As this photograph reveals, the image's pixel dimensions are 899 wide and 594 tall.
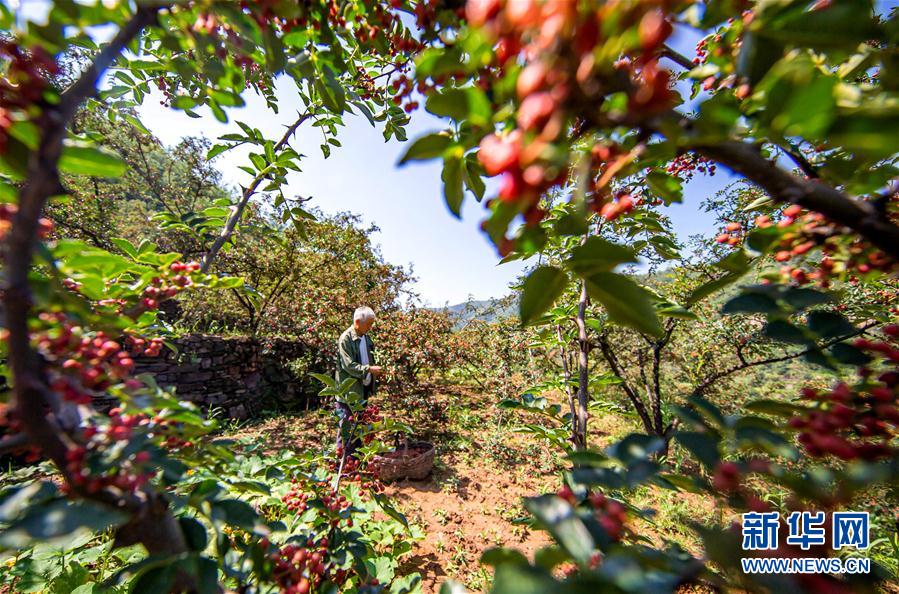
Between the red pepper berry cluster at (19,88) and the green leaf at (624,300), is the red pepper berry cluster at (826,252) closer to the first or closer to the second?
the green leaf at (624,300)

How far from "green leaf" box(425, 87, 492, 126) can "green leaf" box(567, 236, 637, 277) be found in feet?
0.86

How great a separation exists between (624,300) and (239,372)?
26.7 feet

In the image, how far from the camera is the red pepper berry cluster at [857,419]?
Answer: 579 mm

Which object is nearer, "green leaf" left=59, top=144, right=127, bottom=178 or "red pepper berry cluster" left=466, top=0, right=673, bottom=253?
"red pepper berry cluster" left=466, top=0, right=673, bottom=253

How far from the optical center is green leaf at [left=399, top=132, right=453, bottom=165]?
0.57 m

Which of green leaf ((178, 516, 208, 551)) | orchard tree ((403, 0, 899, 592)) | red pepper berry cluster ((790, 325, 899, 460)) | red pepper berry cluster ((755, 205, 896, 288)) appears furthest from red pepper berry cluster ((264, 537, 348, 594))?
red pepper berry cluster ((755, 205, 896, 288))

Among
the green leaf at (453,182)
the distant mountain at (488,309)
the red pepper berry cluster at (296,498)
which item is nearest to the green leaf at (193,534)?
the red pepper berry cluster at (296,498)

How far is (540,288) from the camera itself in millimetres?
642

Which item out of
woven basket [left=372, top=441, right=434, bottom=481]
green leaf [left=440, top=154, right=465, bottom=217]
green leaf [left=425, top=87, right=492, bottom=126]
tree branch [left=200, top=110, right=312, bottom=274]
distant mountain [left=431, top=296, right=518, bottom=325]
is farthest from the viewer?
distant mountain [left=431, top=296, right=518, bottom=325]

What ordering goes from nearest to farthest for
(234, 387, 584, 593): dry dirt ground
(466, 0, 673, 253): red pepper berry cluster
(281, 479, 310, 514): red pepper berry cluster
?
(466, 0, 673, 253): red pepper berry cluster
(281, 479, 310, 514): red pepper berry cluster
(234, 387, 584, 593): dry dirt ground

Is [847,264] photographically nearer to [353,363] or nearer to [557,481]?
[353,363]

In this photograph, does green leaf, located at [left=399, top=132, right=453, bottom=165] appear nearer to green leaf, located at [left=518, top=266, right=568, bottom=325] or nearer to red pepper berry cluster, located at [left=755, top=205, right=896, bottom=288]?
green leaf, located at [left=518, top=266, right=568, bottom=325]

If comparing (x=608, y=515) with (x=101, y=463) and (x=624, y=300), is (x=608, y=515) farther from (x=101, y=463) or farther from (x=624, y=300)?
(x=101, y=463)

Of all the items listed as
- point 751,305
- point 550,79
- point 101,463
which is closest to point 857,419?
point 751,305
